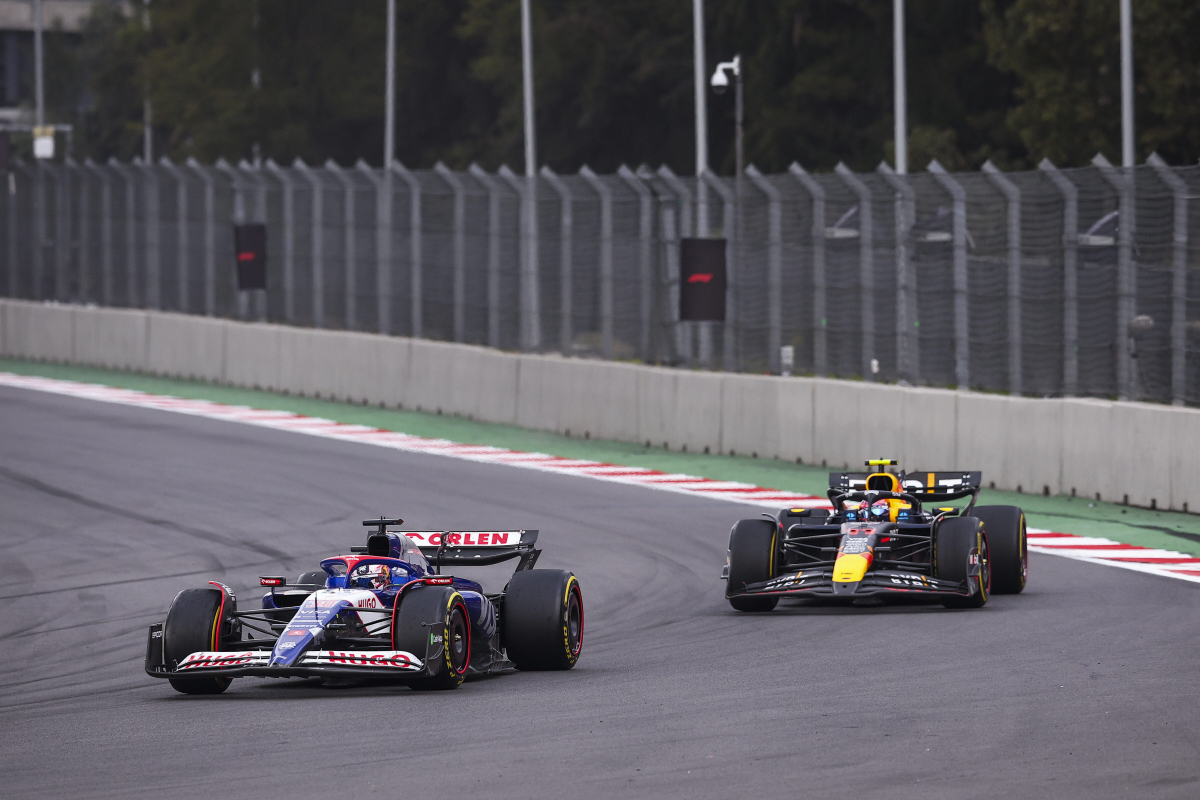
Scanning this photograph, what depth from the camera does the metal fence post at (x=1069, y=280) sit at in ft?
65.7

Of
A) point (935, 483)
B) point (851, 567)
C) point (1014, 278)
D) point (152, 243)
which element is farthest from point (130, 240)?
point (851, 567)

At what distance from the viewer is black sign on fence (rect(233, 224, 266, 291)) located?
33281 millimetres

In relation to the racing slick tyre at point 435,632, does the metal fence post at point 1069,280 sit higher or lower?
higher

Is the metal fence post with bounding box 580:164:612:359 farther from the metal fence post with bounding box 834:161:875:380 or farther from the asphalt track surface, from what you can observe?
the asphalt track surface

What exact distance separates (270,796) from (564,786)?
1125 millimetres

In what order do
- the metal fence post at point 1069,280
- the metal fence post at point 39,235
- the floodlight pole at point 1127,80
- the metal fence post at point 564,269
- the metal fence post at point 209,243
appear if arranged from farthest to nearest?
the metal fence post at point 39,235
the metal fence post at point 209,243
the floodlight pole at point 1127,80
the metal fence post at point 564,269
the metal fence post at point 1069,280

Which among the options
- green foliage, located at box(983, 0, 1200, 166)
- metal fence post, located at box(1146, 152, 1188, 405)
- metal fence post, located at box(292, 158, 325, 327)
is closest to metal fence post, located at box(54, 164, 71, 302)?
metal fence post, located at box(292, 158, 325, 327)

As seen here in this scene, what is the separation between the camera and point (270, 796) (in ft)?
26.7

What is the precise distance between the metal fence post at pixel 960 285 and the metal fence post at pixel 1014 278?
0.60m

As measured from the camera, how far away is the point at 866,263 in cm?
2264

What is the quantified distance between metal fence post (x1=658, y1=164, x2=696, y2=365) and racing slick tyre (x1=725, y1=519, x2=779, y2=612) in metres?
11.1

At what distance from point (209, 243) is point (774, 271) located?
1384 cm

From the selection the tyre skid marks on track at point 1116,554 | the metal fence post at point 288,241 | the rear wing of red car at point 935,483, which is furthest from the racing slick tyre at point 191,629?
the metal fence post at point 288,241

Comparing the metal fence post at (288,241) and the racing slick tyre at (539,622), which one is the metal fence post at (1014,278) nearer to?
the racing slick tyre at (539,622)
